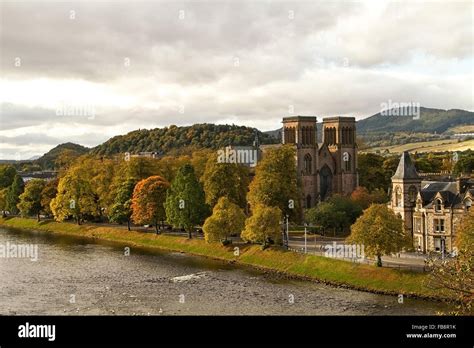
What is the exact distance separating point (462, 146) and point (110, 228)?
415 ft

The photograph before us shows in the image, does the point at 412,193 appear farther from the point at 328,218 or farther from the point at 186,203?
the point at 186,203

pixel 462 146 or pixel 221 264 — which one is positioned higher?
pixel 462 146

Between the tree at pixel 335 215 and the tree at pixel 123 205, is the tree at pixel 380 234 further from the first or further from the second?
the tree at pixel 123 205

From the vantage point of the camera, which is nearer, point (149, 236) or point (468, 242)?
point (468, 242)

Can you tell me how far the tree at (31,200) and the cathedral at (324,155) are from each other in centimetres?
4632

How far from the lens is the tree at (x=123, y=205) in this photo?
9131 cm

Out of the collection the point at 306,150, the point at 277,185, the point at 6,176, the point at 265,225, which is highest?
the point at 306,150

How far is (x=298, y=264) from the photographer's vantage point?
6272cm

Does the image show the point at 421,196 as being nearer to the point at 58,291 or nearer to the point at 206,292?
the point at 206,292

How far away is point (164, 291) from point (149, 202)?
33504mm

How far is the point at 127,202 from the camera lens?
3570 inches

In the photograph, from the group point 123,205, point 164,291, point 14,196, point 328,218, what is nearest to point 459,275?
point 164,291

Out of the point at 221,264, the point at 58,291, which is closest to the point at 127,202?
the point at 221,264
